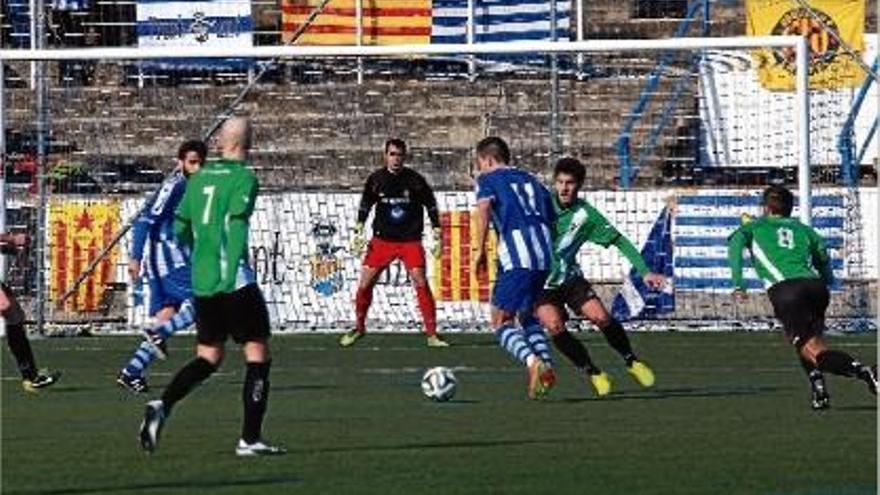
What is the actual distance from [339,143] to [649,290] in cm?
588

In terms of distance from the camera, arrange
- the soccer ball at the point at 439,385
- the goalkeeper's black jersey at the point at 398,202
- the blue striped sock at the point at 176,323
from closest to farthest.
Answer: the soccer ball at the point at 439,385
the blue striped sock at the point at 176,323
the goalkeeper's black jersey at the point at 398,202

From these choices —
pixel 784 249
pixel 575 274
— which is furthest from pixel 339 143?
pixel 784 249

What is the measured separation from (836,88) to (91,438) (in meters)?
19.7

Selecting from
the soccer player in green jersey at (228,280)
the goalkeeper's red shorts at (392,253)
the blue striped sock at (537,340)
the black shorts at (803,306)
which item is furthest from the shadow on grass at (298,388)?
the goalkeeper's red shorts at (392,253)

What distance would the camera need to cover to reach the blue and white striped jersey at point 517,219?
2119 cm

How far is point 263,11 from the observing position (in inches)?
1593

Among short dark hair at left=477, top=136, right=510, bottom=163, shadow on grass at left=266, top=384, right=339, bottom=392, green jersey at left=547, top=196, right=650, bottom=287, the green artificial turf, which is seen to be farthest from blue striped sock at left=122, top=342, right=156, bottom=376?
green jersey at left=547, top=196, right=650, bottom=287

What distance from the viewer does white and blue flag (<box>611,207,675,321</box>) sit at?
105 ft

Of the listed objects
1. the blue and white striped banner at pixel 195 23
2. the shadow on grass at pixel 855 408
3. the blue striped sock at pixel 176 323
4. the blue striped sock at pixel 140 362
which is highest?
the blue and white striped banner at pixel 195 23

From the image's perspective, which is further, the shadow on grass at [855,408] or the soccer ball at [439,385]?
the soccer ball at [439,385]

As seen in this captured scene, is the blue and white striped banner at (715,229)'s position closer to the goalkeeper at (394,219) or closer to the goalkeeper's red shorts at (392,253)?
the goalkeeper at (394,219)

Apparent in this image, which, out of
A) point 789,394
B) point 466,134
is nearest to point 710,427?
point 789,394

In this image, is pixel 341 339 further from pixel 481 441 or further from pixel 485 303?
pixel 481 441

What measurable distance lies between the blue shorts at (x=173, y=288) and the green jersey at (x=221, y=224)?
7.58 m
